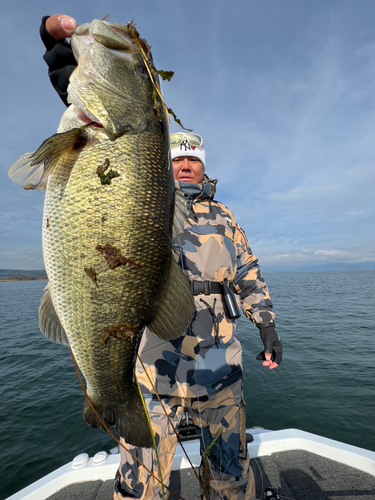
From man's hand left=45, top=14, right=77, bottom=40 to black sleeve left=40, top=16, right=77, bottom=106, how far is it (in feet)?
0.22

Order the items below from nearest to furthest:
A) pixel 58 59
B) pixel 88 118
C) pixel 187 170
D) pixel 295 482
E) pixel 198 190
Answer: pixel 88 118, pixel 58 59, pixel 198 190, pixel 295 482, pixel 187 170

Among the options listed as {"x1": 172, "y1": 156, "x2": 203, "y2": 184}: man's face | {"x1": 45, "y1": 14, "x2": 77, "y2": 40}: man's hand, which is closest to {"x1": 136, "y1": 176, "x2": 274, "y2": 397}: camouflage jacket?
{"x1": 172, "y1": 156, "x2": 203, "y2": 184}: man's face

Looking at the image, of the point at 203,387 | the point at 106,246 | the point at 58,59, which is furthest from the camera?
the point at 203,387

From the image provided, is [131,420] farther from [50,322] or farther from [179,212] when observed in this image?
[179,212]

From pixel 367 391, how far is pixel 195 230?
759 centimetres

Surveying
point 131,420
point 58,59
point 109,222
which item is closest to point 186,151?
point 58,59

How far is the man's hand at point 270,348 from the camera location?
2.67 metres

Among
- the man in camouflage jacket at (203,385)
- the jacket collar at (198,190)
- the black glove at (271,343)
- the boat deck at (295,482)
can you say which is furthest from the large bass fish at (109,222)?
the boat deck at (295,482)

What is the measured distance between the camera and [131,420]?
1652mm

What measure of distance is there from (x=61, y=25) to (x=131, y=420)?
253 cm

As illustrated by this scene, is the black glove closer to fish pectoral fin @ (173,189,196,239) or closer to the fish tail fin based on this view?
the fish tail fin

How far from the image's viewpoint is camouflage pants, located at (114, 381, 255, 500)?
7.00 feet

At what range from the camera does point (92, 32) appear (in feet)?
5.01

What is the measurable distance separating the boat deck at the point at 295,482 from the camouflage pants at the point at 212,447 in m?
0.99
